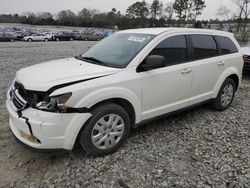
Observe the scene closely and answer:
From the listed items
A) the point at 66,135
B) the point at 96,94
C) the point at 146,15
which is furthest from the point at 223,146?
the point at 146,15

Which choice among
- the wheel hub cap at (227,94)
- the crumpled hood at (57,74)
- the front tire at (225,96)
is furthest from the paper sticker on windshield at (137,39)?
the wheel hub cap at (227,94)

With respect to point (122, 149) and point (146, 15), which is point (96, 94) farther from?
point (146, 15)

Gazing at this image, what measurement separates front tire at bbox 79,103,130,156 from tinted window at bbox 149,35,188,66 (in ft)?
3.43

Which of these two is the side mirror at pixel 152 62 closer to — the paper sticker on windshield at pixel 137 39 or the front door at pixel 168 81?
the front door at pixel 168 81

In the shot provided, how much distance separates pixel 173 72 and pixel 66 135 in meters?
1.83

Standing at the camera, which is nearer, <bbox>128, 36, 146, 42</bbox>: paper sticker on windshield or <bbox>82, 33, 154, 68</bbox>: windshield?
<bbox>82, 33, 154, 68</bbox>: windshield

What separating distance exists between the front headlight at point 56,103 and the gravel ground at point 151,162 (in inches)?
21.4

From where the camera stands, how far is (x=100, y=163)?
303 centimetres

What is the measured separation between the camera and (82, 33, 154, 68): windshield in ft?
11.1

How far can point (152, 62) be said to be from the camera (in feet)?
10.6

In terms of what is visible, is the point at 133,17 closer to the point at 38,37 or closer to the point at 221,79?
the point at 38,37

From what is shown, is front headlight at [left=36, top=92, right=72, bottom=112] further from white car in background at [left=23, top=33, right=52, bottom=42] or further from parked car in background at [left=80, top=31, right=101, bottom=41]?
parked car in background at [left=80, top=31, right=101, bottom=41]

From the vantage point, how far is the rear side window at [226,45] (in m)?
4.59

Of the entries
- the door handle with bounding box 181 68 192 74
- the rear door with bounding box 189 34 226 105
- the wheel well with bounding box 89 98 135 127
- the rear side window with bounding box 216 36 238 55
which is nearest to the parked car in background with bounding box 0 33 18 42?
the rear side window with bounding box 216 36 238 55
